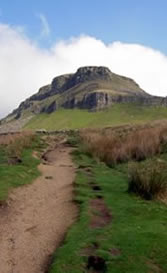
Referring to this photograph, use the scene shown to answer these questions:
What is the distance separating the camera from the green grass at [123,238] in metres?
9.55

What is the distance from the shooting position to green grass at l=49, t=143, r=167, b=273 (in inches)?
376

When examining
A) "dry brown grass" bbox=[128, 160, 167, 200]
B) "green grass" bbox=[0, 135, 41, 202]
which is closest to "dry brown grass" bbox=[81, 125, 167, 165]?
"green grass" bbox=[0, 135, 41, 202]

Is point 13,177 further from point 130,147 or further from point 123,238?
point 130,147

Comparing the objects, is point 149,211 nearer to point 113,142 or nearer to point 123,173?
point 123,173

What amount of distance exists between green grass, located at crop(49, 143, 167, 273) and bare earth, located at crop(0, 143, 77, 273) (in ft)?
1.52

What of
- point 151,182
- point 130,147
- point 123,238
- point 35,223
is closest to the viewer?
point 123,238

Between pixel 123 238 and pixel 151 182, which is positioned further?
pixel 151 182

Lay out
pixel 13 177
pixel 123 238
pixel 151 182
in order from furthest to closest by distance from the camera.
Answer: pixel 13 177 < pixel 151 182 < pixel 123 238

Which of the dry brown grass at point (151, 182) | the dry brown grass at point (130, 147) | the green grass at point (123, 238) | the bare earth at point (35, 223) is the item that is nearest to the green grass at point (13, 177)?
the bare earth at point (35, 223)

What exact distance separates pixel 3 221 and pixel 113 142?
62.2 ft

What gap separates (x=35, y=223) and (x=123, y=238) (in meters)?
3.59

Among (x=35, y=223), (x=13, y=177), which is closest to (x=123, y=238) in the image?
(x=35, y=223)

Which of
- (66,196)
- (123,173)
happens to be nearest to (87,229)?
(66,196)

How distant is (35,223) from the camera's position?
1373 cm
